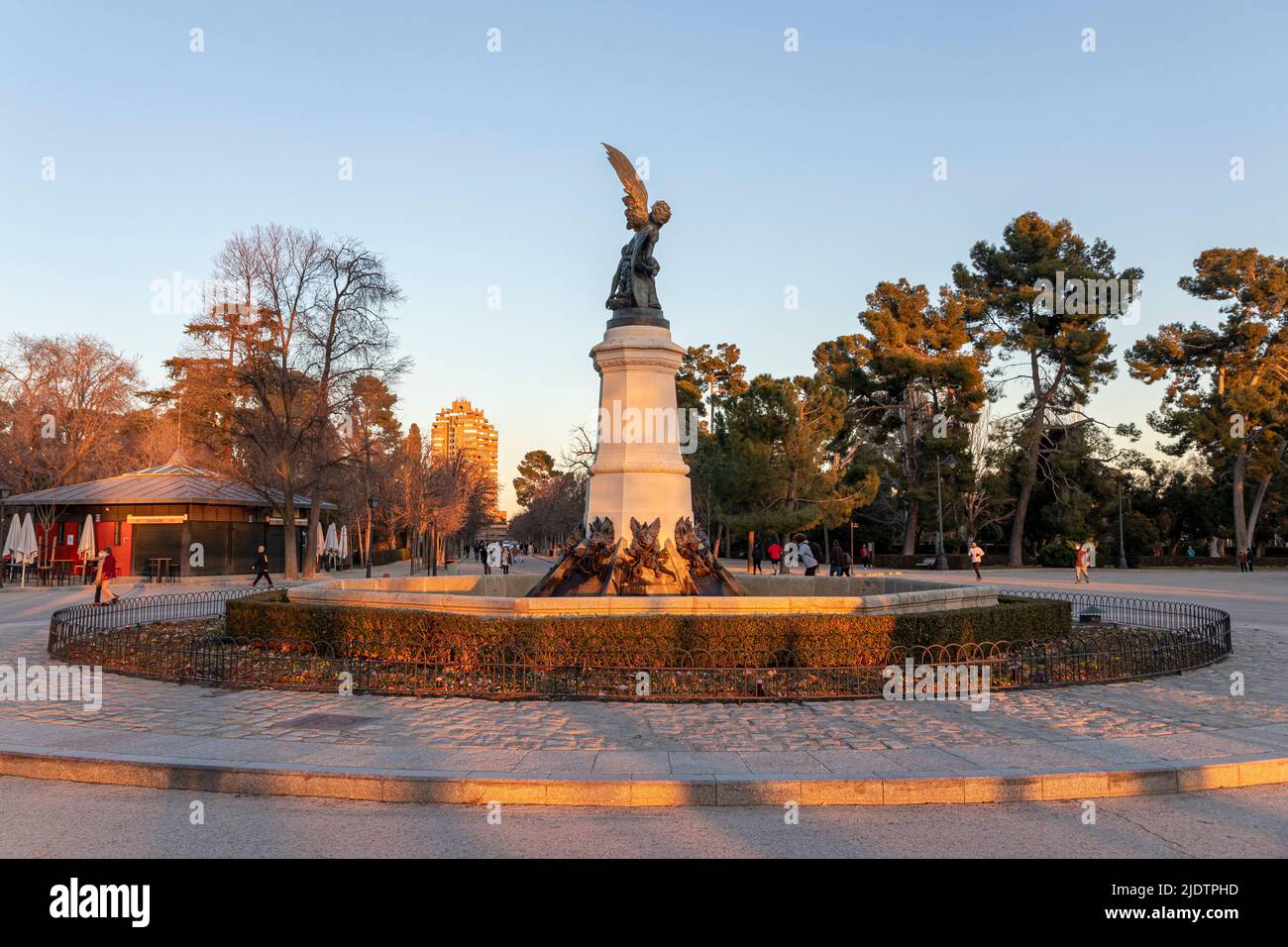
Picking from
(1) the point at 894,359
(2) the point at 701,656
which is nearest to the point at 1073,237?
(1) the point at 894,359

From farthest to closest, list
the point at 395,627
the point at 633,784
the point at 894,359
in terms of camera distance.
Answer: the point at 894,359, the point at 395,627, the point at 633,784

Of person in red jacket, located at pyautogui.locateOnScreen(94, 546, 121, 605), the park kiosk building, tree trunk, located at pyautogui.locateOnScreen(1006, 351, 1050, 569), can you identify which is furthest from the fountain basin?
tree trunk, located at pyautogui.locateOnScreen(1006, 351, 1050, 569)

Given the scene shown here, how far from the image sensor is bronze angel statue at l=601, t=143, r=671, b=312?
16.4m

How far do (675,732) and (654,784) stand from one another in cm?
195

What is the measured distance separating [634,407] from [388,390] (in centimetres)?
2672

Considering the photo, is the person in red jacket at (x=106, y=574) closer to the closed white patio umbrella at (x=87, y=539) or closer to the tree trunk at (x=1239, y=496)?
the closed white patio umbrella at (x=87, y=539)

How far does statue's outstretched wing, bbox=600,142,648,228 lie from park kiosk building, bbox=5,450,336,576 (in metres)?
25.6

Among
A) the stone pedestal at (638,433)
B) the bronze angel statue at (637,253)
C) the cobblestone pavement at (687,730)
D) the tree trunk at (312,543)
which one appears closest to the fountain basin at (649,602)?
the cobblestone pavement at (687,730)

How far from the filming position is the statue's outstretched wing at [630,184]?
16.6 m

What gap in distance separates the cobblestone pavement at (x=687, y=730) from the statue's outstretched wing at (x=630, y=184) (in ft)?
33.1

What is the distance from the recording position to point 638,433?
15562 millimetres

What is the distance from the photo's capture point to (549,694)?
403 inches

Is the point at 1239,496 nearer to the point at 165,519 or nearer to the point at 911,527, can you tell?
the point at 911,527
